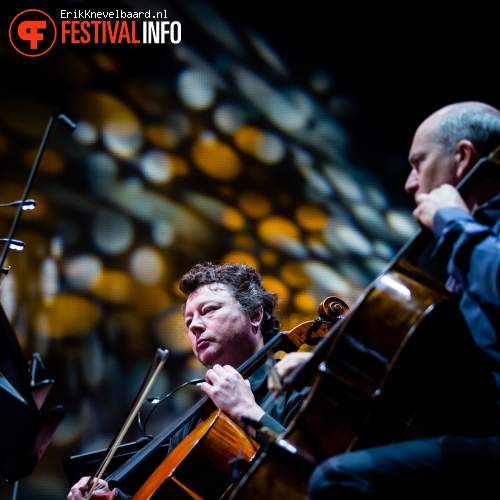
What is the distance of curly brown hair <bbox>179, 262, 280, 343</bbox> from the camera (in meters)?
2.73

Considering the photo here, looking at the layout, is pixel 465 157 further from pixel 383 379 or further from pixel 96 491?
pixel 96 491

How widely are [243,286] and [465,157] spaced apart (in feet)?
4.57

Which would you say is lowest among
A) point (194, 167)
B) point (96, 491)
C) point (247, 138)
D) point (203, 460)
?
point (96, 491)

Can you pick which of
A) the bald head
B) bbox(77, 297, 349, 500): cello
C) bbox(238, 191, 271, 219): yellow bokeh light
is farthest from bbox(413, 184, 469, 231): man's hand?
bbox(238, 191, 271, 219): yellow bokeh light

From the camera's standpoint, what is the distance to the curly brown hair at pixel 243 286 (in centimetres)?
273

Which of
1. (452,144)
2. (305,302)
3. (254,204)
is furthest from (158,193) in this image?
(452,144)

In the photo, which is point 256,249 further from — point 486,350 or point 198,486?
point 486,350

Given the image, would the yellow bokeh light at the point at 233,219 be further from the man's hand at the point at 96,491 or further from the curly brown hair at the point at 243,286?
the man's hand at the point at 96,491

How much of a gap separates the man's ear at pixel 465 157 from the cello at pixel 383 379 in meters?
0.13

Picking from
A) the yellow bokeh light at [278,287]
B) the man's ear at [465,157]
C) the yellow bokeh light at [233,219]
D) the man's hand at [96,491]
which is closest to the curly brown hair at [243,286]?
the yellow bokeh light at [278,287]

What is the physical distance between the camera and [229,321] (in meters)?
2.58

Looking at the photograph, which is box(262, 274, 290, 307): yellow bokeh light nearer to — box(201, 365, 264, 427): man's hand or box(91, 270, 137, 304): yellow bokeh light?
box(91, 270, 137, 304): yellow bokeh light

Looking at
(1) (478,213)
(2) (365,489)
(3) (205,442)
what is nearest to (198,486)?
(3) (205,442)

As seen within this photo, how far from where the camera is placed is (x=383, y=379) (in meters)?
1.37
